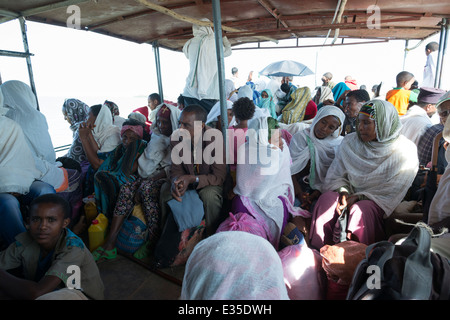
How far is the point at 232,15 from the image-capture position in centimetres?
455

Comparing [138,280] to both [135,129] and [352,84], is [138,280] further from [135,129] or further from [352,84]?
[352,84]

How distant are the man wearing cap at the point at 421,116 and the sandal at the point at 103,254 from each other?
3.79 m

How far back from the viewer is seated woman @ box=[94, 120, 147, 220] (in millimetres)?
3076

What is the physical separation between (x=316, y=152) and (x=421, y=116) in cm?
176

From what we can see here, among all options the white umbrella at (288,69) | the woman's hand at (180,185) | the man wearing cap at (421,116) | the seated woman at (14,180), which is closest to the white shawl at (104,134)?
the seated woman at (14,180)

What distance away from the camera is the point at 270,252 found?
4.07ft

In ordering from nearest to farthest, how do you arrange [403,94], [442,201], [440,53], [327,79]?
[442,201] < [403,94] < [440,53] < [327,79]

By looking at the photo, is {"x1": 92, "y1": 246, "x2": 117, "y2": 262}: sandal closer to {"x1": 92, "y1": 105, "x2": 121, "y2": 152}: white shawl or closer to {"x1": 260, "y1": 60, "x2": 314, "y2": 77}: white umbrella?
{"x1": 92, "y1": 105, "x2": 121, "y2": 152}: white shawl

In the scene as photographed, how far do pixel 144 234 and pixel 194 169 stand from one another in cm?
85

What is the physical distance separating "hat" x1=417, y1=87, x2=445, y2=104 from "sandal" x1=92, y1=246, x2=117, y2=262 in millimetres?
4537

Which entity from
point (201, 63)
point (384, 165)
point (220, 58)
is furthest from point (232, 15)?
point (384, 165)

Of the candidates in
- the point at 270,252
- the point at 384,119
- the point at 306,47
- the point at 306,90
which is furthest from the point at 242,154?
the point at 306,47

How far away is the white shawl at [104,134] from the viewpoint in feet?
11.4
